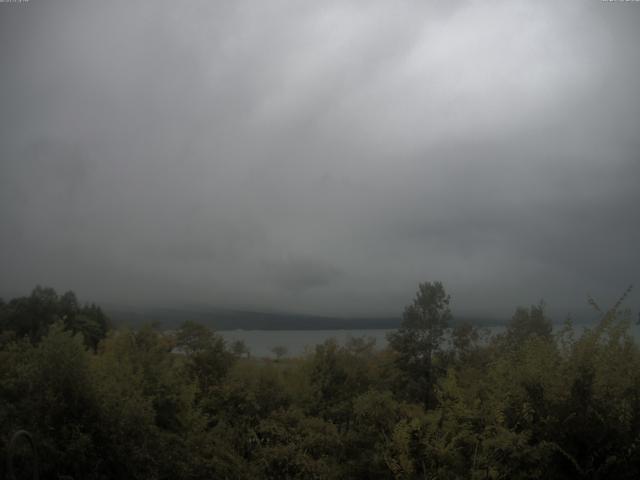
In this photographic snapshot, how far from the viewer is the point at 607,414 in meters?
10.6

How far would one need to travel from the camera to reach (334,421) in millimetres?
19266

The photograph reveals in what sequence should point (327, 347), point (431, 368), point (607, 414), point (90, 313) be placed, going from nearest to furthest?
point (607, 414) < point (327, 347) < point (431, 368) < point (90, 313)

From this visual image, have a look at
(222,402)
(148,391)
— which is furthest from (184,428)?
(222,402)

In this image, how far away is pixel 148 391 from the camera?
16250mm

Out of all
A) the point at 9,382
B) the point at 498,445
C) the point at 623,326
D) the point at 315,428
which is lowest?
the point at 315,428

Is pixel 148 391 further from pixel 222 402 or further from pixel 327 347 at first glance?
pixel 327 347

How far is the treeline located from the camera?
35.6 ft

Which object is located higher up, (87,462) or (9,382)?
(9,382)

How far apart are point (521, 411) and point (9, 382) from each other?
1116 centimetres

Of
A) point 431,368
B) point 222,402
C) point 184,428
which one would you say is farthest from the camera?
point 431,368

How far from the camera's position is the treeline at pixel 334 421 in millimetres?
10836

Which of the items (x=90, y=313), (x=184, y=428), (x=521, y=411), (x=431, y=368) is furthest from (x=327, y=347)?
(x=90, y=313)

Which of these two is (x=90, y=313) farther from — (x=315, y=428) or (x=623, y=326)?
(x=623, y=326)

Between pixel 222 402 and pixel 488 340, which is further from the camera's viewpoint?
pixel 488 340
